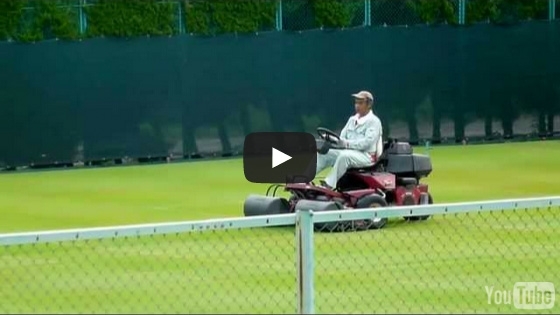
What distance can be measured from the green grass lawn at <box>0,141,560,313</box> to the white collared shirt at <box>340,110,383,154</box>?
0.88 metres

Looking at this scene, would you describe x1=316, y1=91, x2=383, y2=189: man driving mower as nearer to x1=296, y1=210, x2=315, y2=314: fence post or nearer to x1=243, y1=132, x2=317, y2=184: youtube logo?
x1=243, y1=132, x2=317, y2=184: youtube logo

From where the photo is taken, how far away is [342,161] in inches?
642

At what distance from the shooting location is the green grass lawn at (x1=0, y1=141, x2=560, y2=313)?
11.3 m

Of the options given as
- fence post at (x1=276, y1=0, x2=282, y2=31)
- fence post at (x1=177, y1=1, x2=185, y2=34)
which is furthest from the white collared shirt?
fence post at (x1=276, y1=0, x2=282, y2=31)

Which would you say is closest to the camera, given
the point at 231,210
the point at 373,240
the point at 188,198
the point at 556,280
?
the point at 556,280

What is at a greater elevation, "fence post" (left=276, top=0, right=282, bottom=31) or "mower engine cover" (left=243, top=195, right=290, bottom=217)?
"fence post" (left=276, top=0, right=282, bottom=31)

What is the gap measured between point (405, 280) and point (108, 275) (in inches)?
94.0

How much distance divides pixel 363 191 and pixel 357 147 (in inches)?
19.4

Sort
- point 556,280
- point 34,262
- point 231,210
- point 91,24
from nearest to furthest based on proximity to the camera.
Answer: point 556,280 → point 34,262 → point 231,210 → point 91,24

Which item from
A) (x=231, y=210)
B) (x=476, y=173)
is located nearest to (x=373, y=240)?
(x=231, y=210)

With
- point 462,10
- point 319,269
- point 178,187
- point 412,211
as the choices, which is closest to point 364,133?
point 319,269

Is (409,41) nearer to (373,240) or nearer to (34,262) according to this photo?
(373,240)

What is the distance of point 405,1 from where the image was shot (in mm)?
31703

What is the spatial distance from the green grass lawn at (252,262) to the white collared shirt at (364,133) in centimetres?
88
